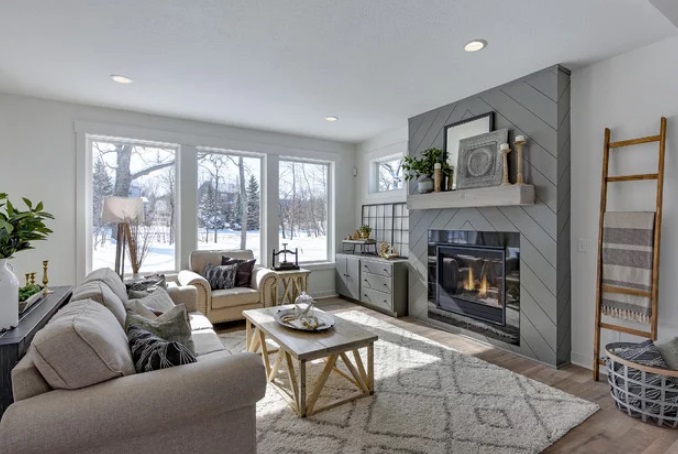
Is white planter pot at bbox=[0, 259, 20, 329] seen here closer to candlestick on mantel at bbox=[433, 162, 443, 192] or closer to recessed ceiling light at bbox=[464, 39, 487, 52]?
recessed ceiling light at bbox=[464, 39, 487, 52]

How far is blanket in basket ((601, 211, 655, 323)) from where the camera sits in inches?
99.7

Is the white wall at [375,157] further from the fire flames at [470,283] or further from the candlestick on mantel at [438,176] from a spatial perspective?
the fire flames at [470,283]

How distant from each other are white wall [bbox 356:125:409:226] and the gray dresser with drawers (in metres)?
0.82

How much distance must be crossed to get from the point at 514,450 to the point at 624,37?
2.85 metres

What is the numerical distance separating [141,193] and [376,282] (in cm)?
324

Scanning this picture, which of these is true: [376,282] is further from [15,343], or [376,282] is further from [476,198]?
[15,343]

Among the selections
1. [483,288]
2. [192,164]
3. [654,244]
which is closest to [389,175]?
[483,288]

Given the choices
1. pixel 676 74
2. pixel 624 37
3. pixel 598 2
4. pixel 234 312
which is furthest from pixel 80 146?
pixel 676 74

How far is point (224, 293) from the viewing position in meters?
3.98

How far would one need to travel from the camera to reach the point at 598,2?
211cm

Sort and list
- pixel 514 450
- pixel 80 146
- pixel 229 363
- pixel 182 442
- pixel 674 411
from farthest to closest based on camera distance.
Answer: pixel 80 146 < pixel 674 411 < pixel 514 450 < pixel 229 363 < pixel 182 442

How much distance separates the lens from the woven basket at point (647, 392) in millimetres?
2090

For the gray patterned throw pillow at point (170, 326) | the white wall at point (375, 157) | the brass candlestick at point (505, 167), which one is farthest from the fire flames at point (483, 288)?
the gray patterned throw pillow at point (170, 326)

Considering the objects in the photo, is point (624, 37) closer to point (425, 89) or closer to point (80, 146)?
point (425, 89)
